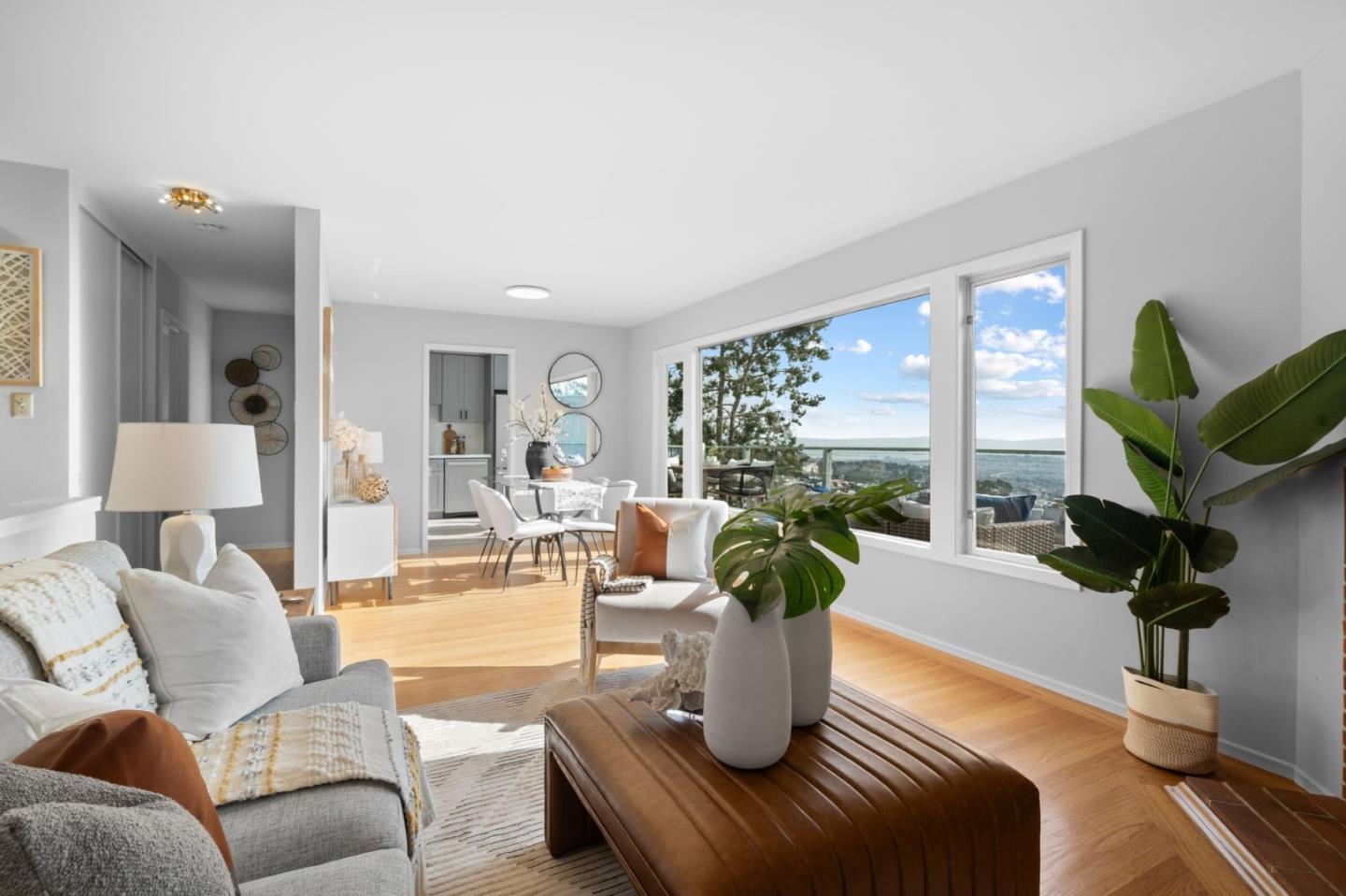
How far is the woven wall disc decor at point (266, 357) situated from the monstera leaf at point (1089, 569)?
297 inches

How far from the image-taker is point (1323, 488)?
2.28 m

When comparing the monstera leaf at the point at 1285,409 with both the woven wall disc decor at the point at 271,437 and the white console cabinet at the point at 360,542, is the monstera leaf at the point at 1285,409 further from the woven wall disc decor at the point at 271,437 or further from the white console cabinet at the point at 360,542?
the woven wall disc decor at the point at 271,437

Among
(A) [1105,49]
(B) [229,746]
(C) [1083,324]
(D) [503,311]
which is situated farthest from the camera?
(D) [503,311]

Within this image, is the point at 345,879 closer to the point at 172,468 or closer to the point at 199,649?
the point at 199,649

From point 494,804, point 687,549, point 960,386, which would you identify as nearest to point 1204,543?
point 960,386

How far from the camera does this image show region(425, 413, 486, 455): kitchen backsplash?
902cm

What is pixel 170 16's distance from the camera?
2127mm

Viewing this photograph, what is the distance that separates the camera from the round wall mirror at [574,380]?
7.48m

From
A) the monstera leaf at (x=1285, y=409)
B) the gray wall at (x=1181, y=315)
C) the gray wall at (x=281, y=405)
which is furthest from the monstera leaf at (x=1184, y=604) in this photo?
the gray wall at (x=281, y=405)

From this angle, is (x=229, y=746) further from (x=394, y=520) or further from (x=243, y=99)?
(x=394, y=520)

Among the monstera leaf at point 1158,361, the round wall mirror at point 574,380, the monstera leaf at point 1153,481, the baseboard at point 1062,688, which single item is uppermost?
the round wall mirror at point 574,380

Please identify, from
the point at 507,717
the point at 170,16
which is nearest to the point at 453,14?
A: the point at 170,16

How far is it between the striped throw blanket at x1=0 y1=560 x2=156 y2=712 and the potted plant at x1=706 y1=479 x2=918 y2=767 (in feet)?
→ 4.38

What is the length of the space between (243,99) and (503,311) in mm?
4411
